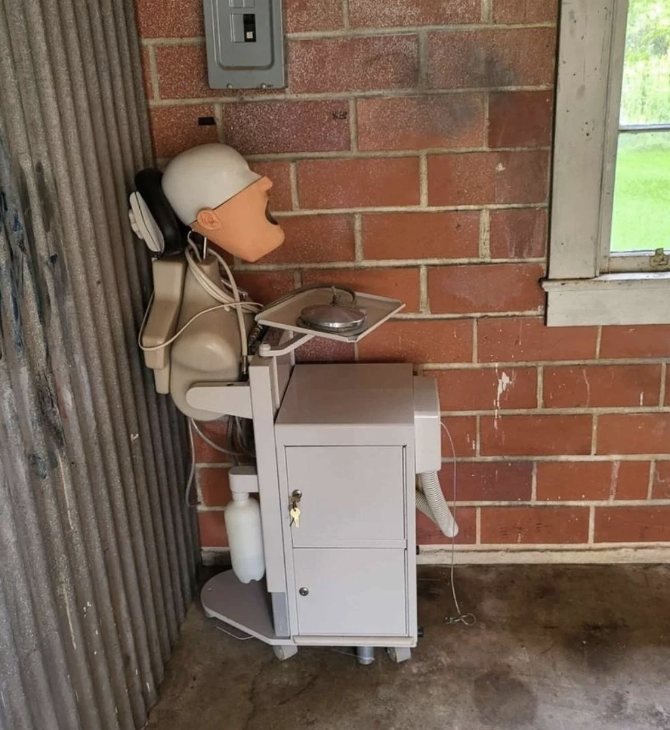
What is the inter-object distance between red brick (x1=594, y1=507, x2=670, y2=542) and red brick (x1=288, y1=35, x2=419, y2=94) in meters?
1.28

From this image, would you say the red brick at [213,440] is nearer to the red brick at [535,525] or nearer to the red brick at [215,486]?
the red brick at [215,486]

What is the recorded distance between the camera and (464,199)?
1.90 metres

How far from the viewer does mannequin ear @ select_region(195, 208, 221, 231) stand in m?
1.61

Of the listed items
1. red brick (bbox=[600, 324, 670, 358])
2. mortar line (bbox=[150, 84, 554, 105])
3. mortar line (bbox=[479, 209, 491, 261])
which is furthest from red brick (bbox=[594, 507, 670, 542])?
mortar line (bbox=[150, 84, 554, 105])

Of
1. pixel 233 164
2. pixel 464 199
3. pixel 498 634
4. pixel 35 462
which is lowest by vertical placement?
pixel 498 634

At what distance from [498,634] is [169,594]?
2.75 ft

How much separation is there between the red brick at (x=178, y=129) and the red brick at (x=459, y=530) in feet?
3.81

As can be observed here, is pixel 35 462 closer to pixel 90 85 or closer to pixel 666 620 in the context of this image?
pixel 90 85

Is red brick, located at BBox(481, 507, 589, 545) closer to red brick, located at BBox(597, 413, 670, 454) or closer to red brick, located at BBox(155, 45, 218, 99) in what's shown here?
red brick, located at BBox(597, 413, 670, 454)

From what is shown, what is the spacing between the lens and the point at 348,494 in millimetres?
1704

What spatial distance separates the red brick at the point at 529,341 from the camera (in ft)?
6.54

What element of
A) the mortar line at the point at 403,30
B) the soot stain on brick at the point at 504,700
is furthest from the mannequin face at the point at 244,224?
the soot stain on brick at the point at 504,700

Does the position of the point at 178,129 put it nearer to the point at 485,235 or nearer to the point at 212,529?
the point at 485,235

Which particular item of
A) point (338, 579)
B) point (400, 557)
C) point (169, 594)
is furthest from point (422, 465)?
point (169, 594)
